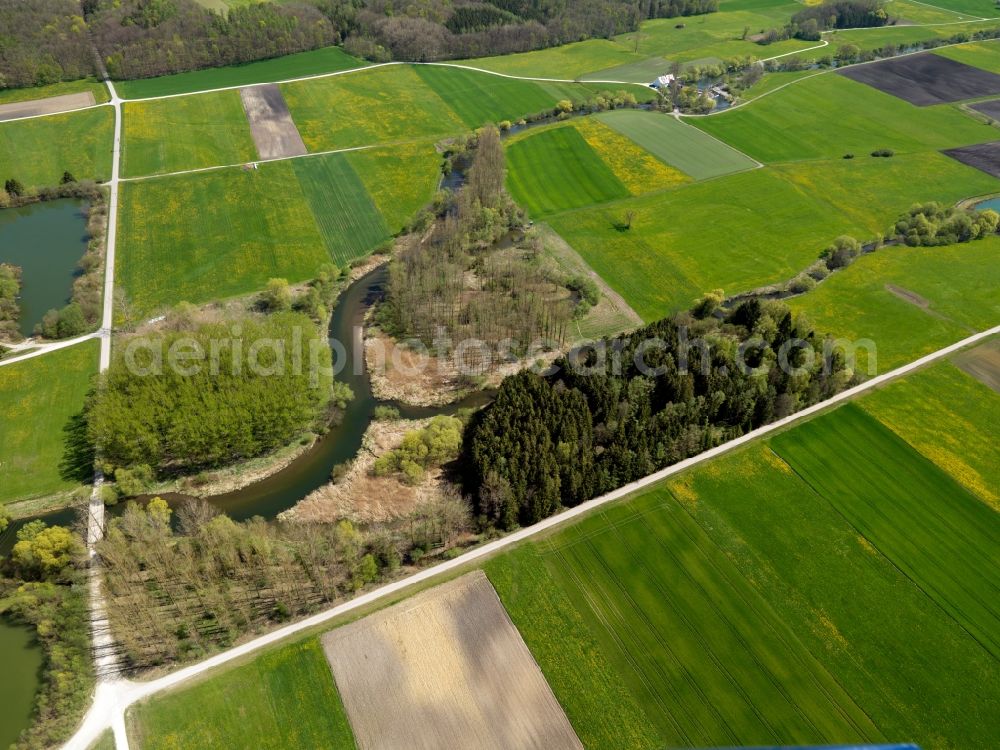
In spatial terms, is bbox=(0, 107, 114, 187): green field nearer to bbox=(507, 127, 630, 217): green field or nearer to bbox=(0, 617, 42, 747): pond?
bbox=(507, 127, 630, 217): green field

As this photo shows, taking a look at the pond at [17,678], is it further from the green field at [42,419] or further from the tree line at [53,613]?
the green field at [42,419]

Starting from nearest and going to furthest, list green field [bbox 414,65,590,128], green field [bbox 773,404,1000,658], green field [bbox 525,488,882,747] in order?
green field [bbox 525,488,882,747] → green field [bbox 773,404,1000,658] → green field [bbox 414,65,590,128]

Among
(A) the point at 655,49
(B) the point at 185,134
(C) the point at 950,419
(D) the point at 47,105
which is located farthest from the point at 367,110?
(C) the point at 950,419

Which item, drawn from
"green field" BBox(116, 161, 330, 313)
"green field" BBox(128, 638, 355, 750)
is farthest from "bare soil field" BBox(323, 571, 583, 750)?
"green field" BBox(116, 161, 330, 313)

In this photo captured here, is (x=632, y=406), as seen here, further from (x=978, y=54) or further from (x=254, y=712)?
(x=978, y=54)

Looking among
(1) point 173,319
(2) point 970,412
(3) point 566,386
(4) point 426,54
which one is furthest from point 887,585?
(4) point 426,54

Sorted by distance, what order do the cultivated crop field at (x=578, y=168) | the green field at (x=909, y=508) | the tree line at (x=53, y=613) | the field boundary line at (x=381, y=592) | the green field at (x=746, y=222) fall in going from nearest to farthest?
1. the tree line at (x=53, y=613)
2. the field boundary line at (x=381, y=592)
3. the green field at (x=909, y=508)
4. the green field at (x=746, y=222)
5. the cultivated crop field at (x=578, y=168)

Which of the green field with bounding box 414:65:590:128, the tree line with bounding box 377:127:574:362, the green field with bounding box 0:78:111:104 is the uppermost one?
the green field with bounding box 0:78:111:104

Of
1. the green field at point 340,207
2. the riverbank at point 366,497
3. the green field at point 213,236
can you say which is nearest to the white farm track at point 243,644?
the green field at point 213,236
